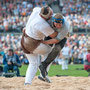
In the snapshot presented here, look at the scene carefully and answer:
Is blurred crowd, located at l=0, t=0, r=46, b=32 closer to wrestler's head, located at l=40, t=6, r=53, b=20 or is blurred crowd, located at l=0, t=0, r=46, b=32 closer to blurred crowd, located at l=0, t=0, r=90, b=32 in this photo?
blurred crowd, located at l=0, t=0, r=90, b=32

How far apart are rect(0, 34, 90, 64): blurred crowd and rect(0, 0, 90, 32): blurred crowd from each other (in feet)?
3.95

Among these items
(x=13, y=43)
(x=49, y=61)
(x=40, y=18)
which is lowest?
(x=13, y=43)

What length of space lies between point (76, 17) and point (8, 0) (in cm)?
755

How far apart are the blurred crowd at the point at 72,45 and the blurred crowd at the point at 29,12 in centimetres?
120

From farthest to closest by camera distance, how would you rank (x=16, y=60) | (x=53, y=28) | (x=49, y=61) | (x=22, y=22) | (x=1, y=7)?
(x=1, y=7)
(x=22, y=22)
(x=16, y=60)
(x=49, y=61)
(x=53, y=28)

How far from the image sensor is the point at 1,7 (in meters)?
29.0

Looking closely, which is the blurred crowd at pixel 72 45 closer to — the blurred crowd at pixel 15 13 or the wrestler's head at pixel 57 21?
the blurred crowd at pixel 15 13

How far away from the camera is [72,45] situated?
75.8ft

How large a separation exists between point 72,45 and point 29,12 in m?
6.75

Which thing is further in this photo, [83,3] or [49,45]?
[83,3]

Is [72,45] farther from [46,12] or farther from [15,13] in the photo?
[46,12]

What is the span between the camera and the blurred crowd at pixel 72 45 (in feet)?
73.5

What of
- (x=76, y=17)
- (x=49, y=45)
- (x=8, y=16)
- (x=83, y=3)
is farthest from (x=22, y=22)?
(x=49, y=45)

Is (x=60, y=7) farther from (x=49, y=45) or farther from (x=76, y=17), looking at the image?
(x=49, y=45)
